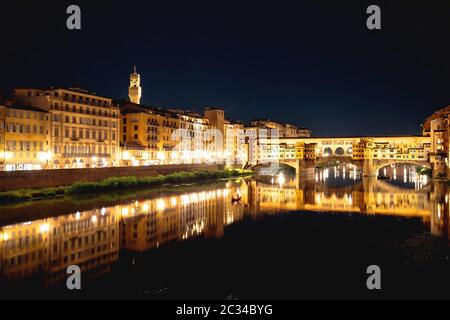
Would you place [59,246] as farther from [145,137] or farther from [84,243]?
[145,137]

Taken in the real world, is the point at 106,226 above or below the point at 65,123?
below

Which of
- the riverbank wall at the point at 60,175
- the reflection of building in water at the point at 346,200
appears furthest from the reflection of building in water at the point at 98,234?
the riverbank wall at the point at 60,175

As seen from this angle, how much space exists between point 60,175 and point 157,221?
12.4m

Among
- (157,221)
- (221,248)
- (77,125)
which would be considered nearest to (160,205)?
(157,221)

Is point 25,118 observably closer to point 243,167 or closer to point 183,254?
point 183,254

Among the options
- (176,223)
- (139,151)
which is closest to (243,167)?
(139,151)

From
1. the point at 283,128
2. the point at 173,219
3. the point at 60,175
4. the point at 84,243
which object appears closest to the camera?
the point at 84,243

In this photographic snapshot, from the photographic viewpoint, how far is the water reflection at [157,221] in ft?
57.2

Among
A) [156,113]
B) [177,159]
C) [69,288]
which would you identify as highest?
[156,113]

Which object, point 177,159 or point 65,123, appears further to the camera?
point 177,159

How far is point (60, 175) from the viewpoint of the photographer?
34.7 m

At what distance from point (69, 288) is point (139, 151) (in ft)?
131

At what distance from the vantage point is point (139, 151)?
5322 centimetres

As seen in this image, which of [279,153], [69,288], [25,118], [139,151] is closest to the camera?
[69,288]
